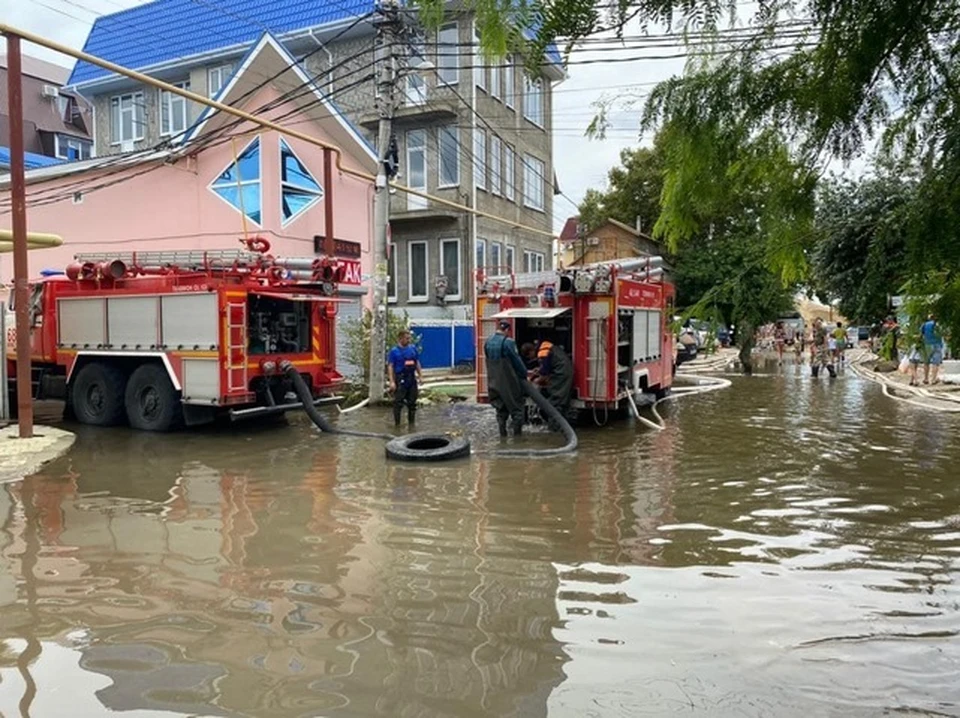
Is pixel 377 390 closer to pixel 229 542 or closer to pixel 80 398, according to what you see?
pixel 80 398

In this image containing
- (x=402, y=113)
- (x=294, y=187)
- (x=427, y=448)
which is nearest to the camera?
(x=427, y=448)

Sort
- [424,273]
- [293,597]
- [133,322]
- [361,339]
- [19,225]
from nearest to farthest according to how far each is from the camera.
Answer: [293,597] < [19,225] < [133,322] < [361,339] < [424,273]

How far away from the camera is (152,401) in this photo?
1234 cm

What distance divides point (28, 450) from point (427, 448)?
4.81 meters

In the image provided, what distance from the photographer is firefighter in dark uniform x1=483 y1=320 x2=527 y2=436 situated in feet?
36.6

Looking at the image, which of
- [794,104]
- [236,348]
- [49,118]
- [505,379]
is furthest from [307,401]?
[49,118]

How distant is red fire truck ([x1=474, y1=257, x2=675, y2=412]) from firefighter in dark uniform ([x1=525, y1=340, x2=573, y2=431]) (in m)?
0.24

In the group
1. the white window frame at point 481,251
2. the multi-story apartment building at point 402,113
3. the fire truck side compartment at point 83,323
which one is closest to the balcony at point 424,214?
the multi-story apartment building at point 402,113

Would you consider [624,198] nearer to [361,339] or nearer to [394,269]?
[394,269]

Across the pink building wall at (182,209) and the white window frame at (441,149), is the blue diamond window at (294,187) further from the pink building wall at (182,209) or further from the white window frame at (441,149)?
the white window frame at (441,149)

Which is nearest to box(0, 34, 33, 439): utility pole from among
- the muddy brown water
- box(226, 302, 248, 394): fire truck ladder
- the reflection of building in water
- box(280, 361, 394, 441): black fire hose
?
Result: the muddy brown water

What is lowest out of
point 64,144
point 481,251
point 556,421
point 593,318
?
point 556,421

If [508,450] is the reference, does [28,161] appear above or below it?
above

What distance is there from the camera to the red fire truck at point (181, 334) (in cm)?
1159
